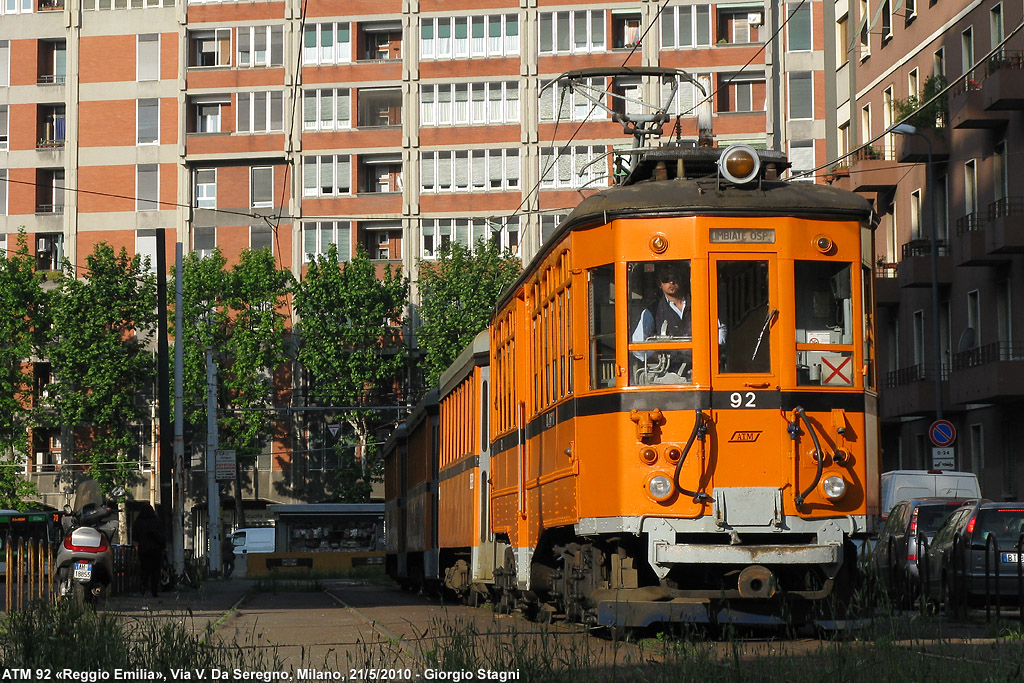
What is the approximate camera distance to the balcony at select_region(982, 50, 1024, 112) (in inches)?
1468

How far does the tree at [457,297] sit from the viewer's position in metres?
65.1

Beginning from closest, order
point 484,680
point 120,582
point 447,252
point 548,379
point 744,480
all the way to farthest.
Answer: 1. point 484,680
2. point 744,480
3. point 548,379
4. point 120,582
5. point 447,252

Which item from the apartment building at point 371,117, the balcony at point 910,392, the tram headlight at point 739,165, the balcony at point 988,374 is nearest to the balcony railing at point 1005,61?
the balcony at point 988,374

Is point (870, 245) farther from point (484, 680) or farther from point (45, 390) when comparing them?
point (45, 390)

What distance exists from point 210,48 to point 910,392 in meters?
40.0

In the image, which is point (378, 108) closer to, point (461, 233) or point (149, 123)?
point (461, 233)

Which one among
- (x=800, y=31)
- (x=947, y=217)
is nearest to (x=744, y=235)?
(x=947, y=217)

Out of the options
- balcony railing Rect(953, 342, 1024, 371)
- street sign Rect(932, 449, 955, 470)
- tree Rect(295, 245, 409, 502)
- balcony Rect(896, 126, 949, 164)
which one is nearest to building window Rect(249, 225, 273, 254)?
tree Rect(295, 245, 409, 502)

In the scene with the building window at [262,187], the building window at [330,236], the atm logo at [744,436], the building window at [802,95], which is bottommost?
the atm logo at [744,436]

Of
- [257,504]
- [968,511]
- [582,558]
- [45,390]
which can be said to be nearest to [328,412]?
[257,504]

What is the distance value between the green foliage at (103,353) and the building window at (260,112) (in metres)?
7.79

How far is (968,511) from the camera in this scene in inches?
774

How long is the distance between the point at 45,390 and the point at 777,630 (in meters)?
59.4

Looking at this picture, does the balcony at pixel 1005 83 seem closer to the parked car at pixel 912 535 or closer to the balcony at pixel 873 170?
the balcony at pixel 873 170
